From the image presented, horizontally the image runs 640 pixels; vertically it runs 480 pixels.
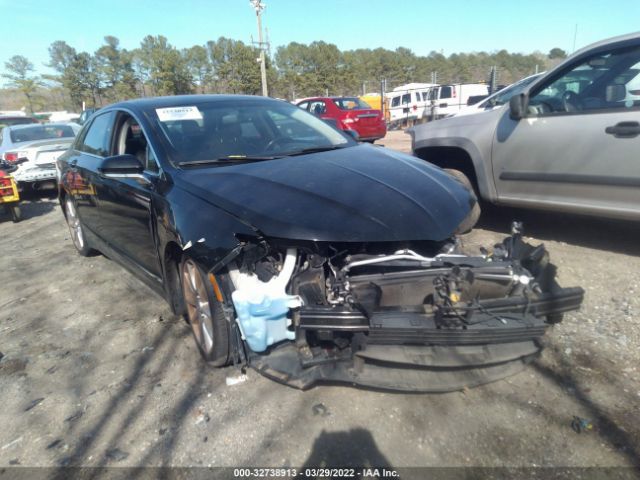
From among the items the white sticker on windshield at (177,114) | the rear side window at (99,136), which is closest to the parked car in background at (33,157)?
the rear side window at (99,136)

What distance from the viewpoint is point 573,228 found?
190 inches

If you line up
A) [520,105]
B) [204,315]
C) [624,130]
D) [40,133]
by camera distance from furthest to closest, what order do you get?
[40,133]
[520,105]
[624,130]
[204,315]

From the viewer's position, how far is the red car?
13.8 metres

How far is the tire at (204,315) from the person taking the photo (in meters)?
2.50

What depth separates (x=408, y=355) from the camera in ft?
7.14

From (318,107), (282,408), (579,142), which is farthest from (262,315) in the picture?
(318,107)

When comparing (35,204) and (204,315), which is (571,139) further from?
(35,204)

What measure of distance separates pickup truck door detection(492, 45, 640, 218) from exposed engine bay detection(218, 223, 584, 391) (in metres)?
1.81

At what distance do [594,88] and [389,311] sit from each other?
10.4ft

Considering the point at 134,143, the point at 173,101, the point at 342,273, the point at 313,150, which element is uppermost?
the point at 173,101

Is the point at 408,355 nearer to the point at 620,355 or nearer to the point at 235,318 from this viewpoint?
the point at 235,318

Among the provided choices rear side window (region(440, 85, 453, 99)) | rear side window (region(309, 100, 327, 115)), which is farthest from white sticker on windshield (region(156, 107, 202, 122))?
rear side window (region(440, 85, 453, 99))

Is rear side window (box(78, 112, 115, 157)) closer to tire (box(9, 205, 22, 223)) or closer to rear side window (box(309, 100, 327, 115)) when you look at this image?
tire (box(9, 205, 22, 223))

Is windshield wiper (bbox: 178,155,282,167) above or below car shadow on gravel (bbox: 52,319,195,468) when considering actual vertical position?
above
